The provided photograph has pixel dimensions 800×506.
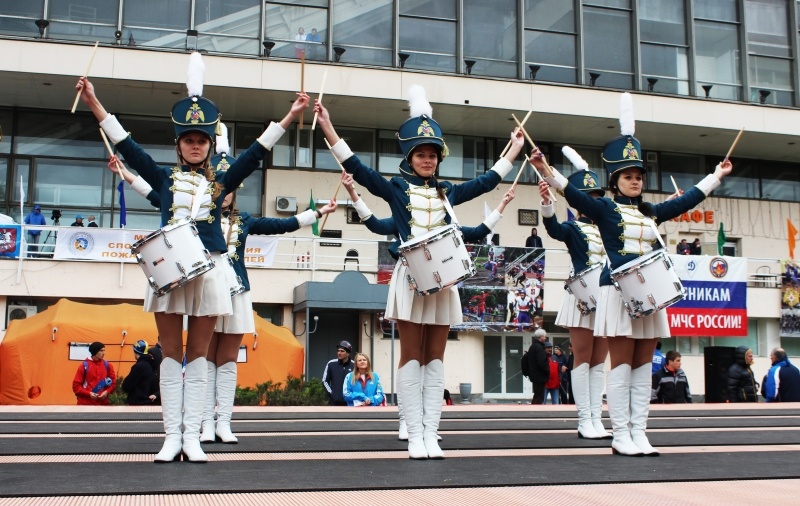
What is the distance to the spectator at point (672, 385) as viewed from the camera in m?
14.6

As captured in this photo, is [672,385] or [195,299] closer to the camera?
[195,299]

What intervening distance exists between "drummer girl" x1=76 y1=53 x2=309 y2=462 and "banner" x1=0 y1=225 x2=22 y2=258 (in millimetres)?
16506

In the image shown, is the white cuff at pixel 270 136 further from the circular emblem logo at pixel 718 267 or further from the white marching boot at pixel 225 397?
the circular emblem logo at pixel 718 267

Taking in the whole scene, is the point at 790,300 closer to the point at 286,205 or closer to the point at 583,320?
the point at 286,205

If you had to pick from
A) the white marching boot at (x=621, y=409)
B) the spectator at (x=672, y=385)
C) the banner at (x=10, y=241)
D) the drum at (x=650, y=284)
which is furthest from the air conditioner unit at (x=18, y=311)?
the drum at (x=650, y=284)

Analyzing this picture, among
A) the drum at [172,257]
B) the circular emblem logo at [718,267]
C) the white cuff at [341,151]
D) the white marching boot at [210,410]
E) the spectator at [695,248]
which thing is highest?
the spectator at [695,248]

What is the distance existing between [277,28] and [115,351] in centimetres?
1089

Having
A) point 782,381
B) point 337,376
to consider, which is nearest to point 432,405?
point 337,376

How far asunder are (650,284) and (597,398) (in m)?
1.97

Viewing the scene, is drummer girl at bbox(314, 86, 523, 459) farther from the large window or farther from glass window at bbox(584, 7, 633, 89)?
glass window at bbox(584, 7, 633, 89)

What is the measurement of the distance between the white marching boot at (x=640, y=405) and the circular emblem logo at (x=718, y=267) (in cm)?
1775

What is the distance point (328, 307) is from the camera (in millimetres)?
20656

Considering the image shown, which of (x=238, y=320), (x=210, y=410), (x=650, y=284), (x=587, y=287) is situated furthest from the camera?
(x=587, y=287)

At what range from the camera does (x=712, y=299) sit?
23.5m
